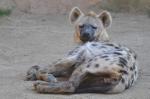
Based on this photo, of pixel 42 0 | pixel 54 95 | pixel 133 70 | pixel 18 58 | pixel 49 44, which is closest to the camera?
pixel 54 95

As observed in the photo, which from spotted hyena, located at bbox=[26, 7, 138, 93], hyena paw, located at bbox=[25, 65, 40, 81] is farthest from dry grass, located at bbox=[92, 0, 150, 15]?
hyena paw, located at bbox=[25, 65, 40, 81]

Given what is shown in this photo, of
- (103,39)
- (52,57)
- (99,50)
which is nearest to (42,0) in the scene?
(52,57)

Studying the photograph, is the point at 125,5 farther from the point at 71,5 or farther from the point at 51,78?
the point at 51,78

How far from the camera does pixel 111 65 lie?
4316mm

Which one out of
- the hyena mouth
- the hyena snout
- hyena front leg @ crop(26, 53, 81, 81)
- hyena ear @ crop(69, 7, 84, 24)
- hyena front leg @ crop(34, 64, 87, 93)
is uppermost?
hyena ear @ crop(69, 7, 84, 24)

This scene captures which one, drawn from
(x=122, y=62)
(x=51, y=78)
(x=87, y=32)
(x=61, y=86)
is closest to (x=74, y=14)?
(x=87, y=32)

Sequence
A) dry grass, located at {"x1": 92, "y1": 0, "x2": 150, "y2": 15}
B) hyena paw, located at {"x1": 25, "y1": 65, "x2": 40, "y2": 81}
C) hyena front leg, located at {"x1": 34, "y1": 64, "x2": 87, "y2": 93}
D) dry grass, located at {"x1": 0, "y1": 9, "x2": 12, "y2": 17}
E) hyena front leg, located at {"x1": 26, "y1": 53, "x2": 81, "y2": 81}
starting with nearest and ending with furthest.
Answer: hyena front leg, located at {"x1": 34, "y1": 64, "x2": 87, "y2": 93} < hyena front leg, located at {"x1": 26, "y1": 53, "x2": 81, "y2": 81} < hyena paw, located at {"x1": 25, "y1": 65, "x2": 40, "y2": 81} < dry grass, located at {"x1": 0, "y1": 9, "x2": 12, "y2": 17} < dry grass, located at {"x1": 92, "y1": 0, "x2": 150, "y2": 15}

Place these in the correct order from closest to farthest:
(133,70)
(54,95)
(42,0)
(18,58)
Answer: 1. (54,95)
2. (133,70)
3. (18,58)
4. (42,0)

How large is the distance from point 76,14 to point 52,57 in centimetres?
77

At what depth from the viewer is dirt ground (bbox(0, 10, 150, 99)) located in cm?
A: 434

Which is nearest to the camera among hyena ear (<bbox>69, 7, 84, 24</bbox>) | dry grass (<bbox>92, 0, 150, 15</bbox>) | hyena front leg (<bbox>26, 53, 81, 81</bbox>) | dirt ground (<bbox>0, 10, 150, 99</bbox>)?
dirt ground (<bbox>0, 10, 150, 99</bbox>)

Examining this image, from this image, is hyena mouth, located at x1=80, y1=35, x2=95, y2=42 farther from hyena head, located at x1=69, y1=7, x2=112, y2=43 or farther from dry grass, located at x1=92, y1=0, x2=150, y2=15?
dry grass, located at x1=92, y1=0, x2=150, y2=15

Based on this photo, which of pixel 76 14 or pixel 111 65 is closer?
pixel 111 65

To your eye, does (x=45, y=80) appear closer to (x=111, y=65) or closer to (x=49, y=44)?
(x=111, y=65)
